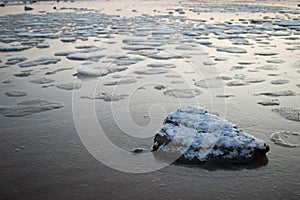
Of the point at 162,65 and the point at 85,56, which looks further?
the point at 85,56

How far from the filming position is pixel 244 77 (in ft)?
17.4

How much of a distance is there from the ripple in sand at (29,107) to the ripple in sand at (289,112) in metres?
2.72

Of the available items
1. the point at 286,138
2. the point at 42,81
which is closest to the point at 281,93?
the point at 286,138

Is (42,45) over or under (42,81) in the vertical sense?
over

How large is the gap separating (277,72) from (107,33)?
6829mm

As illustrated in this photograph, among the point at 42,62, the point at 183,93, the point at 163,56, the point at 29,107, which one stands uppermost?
the point at 163,56

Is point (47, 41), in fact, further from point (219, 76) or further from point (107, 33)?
point (219, 76)

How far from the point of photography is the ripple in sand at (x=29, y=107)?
3.77 m

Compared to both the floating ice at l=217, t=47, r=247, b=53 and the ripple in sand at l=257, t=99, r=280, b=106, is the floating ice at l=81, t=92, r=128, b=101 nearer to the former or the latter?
the ripple in sand at l=257, t=99, r=280, b=106

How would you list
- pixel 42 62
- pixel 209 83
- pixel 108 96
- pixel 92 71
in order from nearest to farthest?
1. pixel 108 96
2. pixel 209 83
3. pixel 92 71
4. pixel 42 62

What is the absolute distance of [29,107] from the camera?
13.0 feet

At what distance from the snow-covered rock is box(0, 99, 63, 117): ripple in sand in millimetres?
1746

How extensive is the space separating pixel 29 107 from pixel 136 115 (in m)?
1.40

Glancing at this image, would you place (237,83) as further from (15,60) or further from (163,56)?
(15,60)
